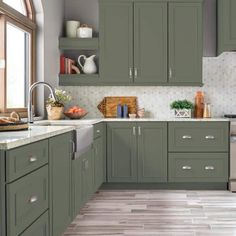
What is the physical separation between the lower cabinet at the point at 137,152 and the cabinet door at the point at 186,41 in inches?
28.6

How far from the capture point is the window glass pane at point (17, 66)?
4.10 m

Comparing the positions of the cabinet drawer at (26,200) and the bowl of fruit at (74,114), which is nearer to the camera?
the cabinet drawer at (26,200)

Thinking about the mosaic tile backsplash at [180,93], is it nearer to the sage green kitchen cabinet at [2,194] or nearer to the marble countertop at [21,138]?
the marble countertop at [21,138]

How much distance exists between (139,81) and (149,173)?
1.07 metres

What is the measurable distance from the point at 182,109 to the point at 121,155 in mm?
948

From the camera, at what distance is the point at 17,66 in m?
4.38

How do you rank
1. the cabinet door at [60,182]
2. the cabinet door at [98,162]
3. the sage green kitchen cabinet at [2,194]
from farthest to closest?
the cabinet door at [98,162] → the cabinet door at [60,182] → the sage green kitchen cabinet at [2,194]

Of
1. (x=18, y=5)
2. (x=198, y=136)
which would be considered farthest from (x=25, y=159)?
(x=198, y=136)

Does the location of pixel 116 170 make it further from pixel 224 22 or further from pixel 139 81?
Answer: pixel 224 22

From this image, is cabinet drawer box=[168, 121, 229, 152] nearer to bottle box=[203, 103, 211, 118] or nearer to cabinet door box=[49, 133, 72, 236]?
bottle box=[203, 103, 211, 118]

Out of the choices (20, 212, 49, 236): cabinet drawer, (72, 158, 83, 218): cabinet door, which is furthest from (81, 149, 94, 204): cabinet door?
(20, 212, 49, 236): cabinet drawer

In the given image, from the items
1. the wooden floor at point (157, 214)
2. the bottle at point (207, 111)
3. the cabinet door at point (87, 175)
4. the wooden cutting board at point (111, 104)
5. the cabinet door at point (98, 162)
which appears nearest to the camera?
the wooden floor at point (157, 214)

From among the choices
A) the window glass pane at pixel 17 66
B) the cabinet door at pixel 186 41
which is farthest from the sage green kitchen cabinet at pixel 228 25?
the window glass pane at pixel 17 66

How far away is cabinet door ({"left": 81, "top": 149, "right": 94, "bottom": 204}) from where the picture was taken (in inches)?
149
